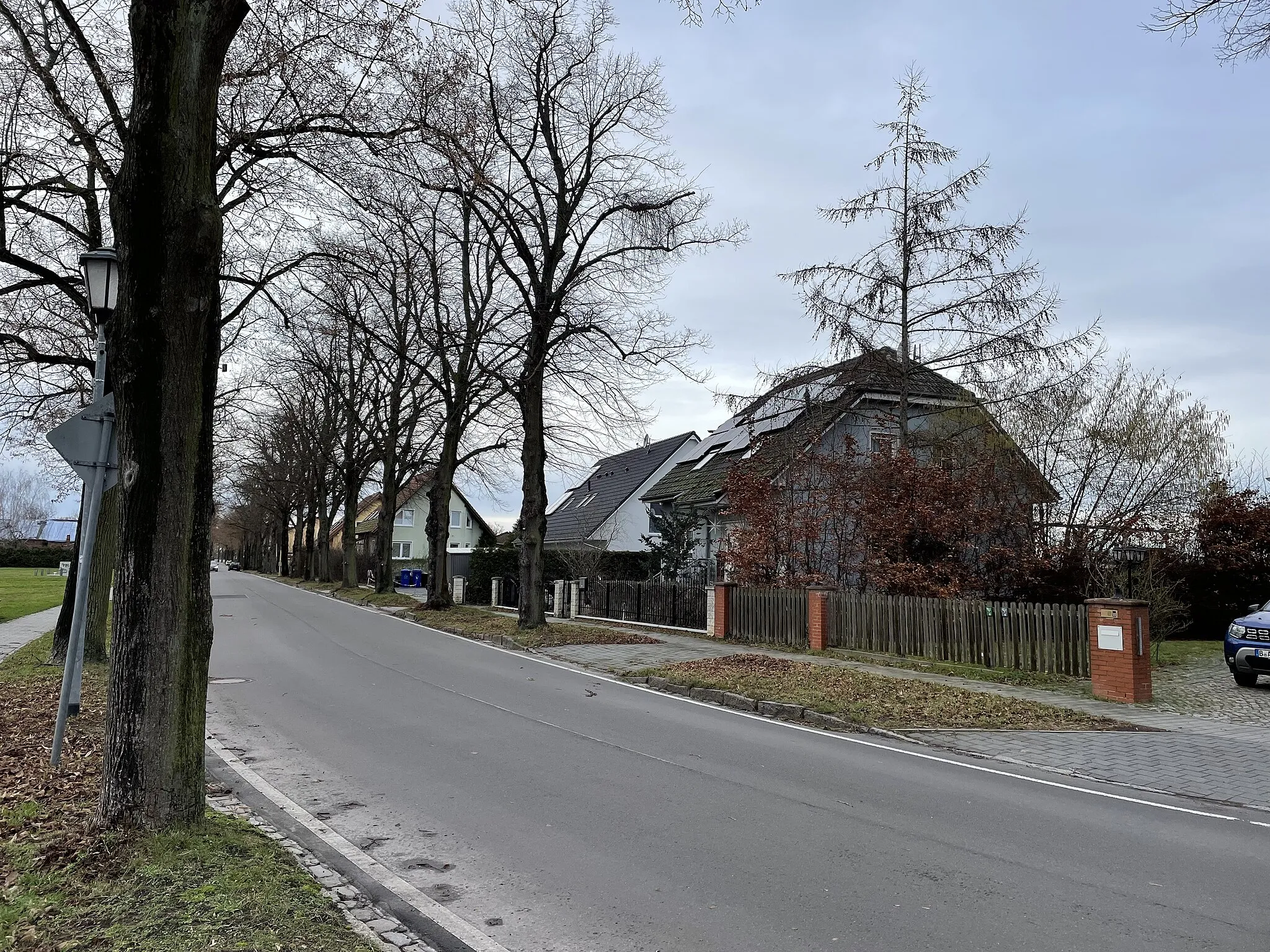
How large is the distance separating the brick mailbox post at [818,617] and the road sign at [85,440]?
14161 mm

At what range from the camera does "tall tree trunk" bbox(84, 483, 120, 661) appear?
1225cm

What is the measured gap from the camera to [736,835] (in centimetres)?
612

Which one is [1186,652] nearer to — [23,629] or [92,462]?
[92,462]

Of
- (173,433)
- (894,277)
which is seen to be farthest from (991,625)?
(173,433)

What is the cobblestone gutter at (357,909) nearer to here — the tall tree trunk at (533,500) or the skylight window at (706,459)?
the tall tree trunk at (533,500)

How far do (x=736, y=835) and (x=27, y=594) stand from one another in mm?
40006

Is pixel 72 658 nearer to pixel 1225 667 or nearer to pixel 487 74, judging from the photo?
pixel 487 74

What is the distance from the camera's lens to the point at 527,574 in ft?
72.6

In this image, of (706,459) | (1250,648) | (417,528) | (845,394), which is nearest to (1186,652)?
(1250,648)

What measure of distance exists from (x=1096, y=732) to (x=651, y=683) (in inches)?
247

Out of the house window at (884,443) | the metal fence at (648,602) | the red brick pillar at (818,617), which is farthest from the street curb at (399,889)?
the metal fence at (648,602)


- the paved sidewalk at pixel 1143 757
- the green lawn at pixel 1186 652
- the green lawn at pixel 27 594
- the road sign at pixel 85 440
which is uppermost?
the road sign at pixel 85 440

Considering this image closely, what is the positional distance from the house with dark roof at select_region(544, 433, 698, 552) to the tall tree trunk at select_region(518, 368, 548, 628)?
16.8 metres

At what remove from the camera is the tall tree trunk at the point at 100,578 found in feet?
40.2
